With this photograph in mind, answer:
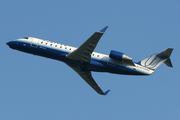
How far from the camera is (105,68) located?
4284cm

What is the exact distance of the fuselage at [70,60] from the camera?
4247 centimetres

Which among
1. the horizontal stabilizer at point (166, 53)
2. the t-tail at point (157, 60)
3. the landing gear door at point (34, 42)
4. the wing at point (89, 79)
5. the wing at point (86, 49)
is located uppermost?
the landing gear door at point (34, 42)

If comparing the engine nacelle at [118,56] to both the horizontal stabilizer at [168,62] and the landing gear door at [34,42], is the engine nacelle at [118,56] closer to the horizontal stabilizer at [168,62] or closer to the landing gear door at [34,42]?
the horizontal stabilizer at [168,62]

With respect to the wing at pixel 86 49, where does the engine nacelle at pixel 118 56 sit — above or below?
below

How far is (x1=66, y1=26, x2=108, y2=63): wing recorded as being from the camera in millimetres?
38562

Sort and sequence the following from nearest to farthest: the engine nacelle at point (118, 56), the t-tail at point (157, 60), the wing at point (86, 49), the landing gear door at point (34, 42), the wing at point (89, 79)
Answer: the wing at point (86, 49) → the engine nacelle at point (118, 56) → the t-tail at point (157, 60) → the landing gear door at point (34, 42) → the wing at point (89, 79)

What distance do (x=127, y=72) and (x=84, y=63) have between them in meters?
6.85

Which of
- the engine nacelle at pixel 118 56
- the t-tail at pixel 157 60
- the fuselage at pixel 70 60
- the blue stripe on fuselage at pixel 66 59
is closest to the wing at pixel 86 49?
the fuselage at pixel 70 60

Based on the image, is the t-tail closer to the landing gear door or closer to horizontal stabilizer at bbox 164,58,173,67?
horizontal stabilizer at bbox 164,58,173,67

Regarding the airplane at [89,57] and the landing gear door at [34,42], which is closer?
the airplane at [89,57]

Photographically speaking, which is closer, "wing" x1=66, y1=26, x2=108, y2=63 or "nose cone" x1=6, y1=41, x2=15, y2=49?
"wing" x1=66, y1=26, x2=108, y2=63

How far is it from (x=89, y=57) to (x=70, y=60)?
3324 millimetres

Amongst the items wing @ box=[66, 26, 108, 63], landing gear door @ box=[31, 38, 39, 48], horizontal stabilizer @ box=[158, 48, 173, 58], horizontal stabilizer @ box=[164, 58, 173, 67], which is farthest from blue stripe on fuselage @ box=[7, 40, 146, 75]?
horizontal stabilizer @ box=[158, 48, 173, 58]

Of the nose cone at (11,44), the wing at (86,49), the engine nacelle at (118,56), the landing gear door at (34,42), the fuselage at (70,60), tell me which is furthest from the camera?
the nose cone at (11,44)
